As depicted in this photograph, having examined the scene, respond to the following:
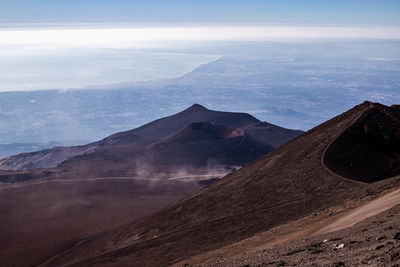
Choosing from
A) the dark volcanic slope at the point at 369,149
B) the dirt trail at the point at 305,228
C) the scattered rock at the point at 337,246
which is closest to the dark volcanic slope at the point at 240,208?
the dark volcanic slope at the point at 369,149

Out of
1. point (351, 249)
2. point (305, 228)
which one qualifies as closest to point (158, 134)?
point (305, 228)

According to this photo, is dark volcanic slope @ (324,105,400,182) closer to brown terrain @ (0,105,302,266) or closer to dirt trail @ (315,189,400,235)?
dirt trail @ (315,189,400,235)

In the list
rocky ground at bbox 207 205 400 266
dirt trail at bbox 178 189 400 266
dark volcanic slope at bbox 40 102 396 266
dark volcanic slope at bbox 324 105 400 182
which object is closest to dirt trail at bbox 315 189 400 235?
dirt trail at bbox 178 189 400 266

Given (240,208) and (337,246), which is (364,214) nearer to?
(337,246)

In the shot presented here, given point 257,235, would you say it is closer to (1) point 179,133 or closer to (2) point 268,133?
(1) point 179,133

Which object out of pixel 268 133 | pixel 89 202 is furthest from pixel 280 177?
pixel 268 133

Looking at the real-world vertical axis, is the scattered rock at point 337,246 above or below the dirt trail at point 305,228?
above

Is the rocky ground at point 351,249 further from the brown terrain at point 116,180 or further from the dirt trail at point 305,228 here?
the brown terrain at point 116,180
